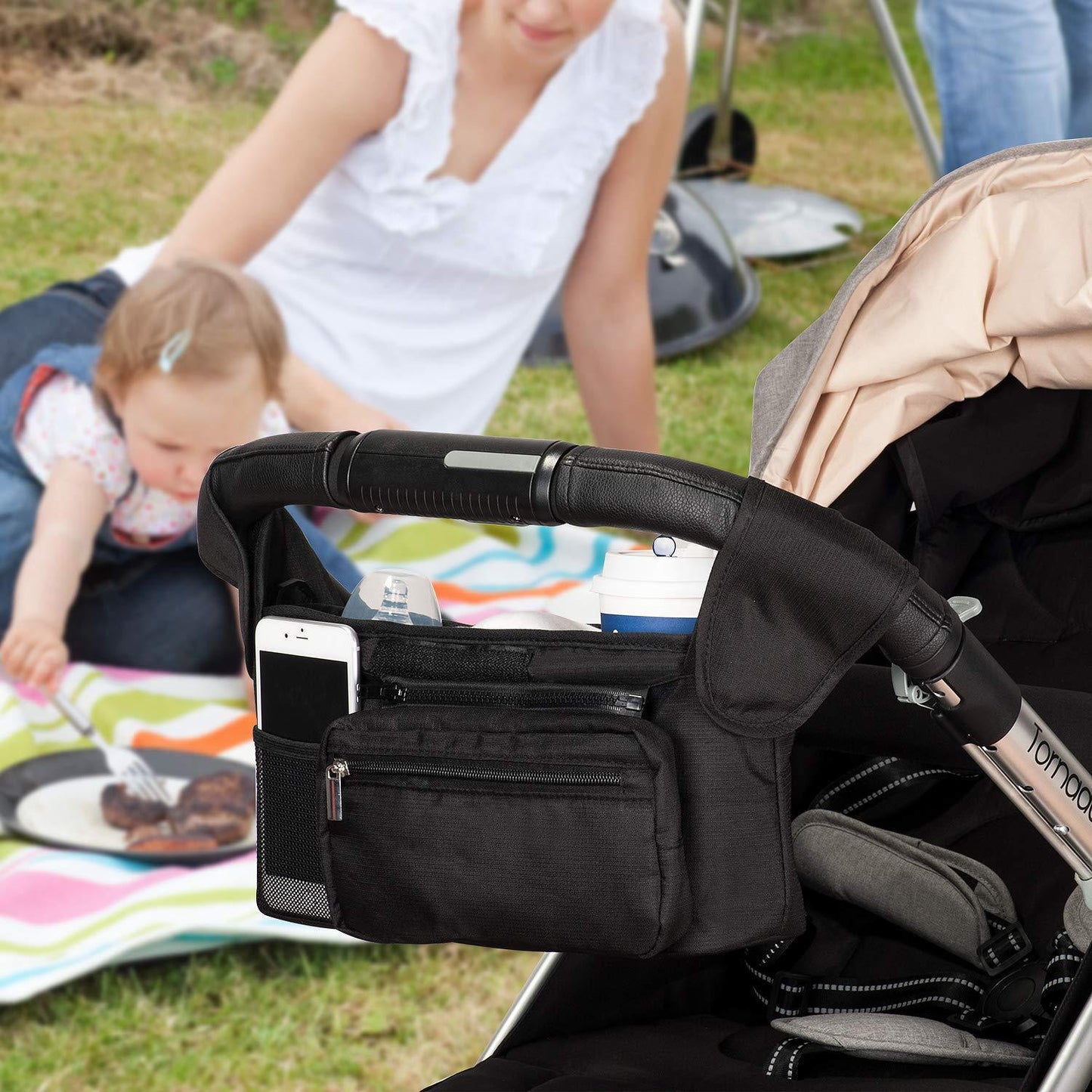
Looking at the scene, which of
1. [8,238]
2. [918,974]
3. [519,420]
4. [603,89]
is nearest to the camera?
[918,974]

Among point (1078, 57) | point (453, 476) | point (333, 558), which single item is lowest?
point (333, 558)

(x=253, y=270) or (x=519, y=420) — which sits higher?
(x=253, y=270)

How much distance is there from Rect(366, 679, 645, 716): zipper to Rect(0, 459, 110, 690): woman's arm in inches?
55.7

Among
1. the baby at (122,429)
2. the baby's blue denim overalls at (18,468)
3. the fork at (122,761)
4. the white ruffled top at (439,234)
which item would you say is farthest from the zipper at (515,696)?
the white ruffled top at (439,234)

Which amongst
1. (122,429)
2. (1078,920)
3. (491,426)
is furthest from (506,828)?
(491,426)

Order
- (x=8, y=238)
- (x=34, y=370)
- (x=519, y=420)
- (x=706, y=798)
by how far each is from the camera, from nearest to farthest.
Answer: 1. (x=706, y=798)
2. (x=34, y=370)
3. (x=519, y=420)
4. (x=8, y=238)

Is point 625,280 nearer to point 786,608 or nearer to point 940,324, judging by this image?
point 940,324

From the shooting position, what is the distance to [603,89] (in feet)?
8.15

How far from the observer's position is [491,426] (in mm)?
3805

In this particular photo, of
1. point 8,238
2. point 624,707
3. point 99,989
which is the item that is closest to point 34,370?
point 99,989

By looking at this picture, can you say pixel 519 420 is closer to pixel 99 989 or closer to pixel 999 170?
pixel 99 989

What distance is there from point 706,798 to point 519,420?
10.3ft

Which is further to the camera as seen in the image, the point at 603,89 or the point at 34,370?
the point at 603,89

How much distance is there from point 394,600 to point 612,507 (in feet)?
0.86
